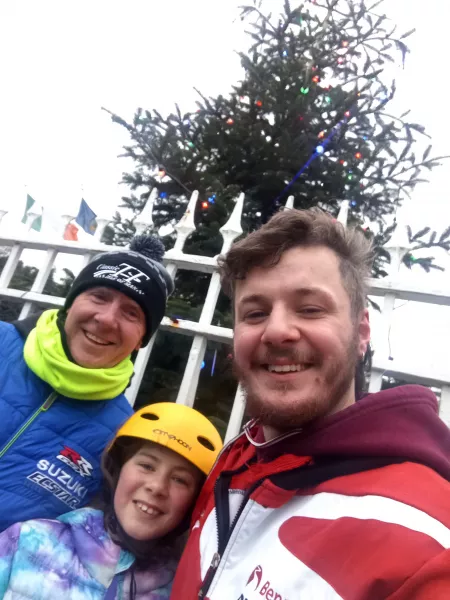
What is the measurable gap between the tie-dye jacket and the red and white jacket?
11.4 inches

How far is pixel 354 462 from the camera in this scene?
2.83ft

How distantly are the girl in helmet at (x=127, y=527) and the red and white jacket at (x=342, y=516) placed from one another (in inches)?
11.6

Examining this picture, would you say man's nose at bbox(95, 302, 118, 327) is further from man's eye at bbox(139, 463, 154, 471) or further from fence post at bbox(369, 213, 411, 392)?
fence post at bbox(369, 213, 411, 392)

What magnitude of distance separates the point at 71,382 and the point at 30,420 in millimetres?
221

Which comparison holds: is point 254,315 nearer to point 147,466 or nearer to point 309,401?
point 309,401

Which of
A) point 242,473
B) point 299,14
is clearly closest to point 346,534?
point 242,473

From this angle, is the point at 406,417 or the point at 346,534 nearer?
the point at 346,534

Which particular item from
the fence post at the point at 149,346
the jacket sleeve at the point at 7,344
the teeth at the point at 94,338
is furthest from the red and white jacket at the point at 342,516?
the fence post at the point at 149,346

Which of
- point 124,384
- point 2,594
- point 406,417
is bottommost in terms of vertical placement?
point 2,594

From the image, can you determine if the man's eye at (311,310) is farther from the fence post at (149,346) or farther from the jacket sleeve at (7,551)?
the fence post at (149,346)

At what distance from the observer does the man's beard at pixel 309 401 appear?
3.44 ft

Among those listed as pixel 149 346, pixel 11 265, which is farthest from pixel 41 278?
pixel 149 346

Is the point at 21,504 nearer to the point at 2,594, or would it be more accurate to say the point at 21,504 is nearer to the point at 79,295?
the point at 2,594

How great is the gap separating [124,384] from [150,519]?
0.64 m
